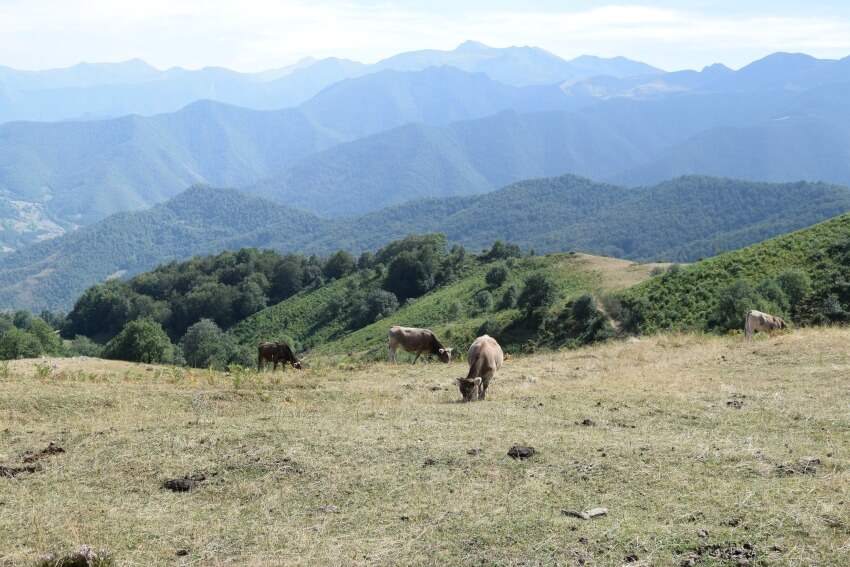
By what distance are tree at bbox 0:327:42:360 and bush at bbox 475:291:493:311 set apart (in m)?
41.2

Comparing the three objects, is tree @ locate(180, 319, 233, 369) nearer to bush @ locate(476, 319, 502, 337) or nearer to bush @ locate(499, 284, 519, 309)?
bush @ locate(476, 319, 502, 337)

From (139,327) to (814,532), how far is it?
51369 millimetres

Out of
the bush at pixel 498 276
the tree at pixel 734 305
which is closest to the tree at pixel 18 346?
the bush at pixel 498 276

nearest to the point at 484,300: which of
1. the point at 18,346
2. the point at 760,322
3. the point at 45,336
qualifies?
the point at 18,346

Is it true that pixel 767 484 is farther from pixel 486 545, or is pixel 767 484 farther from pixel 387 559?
pixel 387 559

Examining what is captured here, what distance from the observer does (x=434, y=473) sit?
440 inches

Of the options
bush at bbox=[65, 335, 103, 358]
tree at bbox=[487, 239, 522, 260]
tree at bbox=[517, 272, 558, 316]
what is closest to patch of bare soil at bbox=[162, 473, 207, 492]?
tree at bbox=[517, 272, 558, 316]

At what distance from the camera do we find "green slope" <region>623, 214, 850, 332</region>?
129 feet

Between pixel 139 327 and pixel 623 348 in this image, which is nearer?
pixel 623 348

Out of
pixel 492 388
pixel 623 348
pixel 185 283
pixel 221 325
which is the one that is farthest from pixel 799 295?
pixel 185 283

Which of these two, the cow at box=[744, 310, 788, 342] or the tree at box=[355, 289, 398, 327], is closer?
the cow at box=[744, 310, 788, 342]

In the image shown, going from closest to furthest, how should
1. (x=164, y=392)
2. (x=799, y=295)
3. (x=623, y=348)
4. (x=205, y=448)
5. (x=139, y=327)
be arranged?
(x=205, y=448) → (x=164, y=392) → (x=623, y=348) → (x=799, y=295) → (x=139, y=327)

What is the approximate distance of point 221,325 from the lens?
104 m

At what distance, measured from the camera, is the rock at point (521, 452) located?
1181cm
